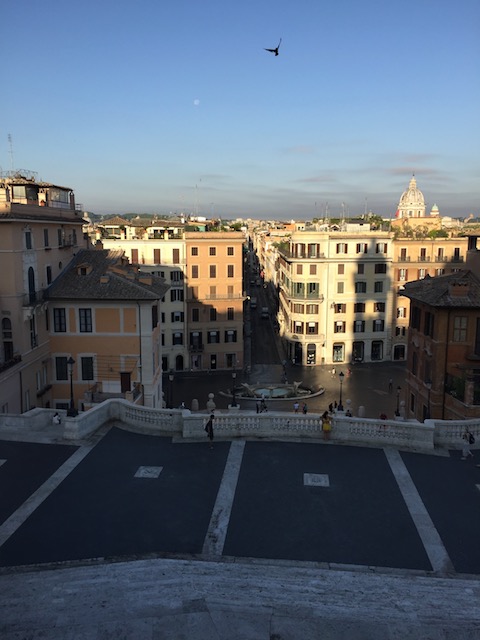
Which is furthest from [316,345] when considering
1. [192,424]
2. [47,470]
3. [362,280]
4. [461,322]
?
[47,470]

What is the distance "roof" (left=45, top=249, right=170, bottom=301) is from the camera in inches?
1583

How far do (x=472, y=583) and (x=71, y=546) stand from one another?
11090 millimetres

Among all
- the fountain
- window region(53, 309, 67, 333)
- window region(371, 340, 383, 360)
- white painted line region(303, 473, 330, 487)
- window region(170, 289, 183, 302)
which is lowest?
the fountain

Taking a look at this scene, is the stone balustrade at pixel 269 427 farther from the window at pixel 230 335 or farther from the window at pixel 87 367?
the window at pixel 230 335

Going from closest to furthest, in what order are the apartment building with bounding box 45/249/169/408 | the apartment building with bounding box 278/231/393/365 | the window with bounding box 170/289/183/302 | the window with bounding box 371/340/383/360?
the apartment building with bounding box 45/249/169/408 → the window with bounding box 170/289/183/302 → the apartment building with bounding box 278/231/393/365 → the window with bounding box 371/340/383/360

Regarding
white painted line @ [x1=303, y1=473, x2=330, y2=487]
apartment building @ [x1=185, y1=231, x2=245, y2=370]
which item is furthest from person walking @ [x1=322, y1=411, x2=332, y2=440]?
apartment building @ [x1=185, y1=231, x2=245, y2=370]

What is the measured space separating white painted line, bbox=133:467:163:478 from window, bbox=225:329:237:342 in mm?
48362

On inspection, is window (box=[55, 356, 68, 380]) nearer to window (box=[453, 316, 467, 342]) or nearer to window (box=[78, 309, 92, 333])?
window (box=[78, 309, 92, 333])

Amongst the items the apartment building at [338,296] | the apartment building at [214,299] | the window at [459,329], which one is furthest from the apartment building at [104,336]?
the apartment building at [338,296]

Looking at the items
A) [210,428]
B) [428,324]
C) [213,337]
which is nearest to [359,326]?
[213,337]

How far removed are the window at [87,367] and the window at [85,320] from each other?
207 centimetres

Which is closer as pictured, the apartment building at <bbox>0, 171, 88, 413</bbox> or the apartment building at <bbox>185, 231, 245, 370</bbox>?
the apartment building at <bbox>0, 171, 88, 413</bbox>

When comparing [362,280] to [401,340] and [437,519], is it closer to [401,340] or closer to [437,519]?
[401,340]

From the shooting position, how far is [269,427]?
25219 millimetres
